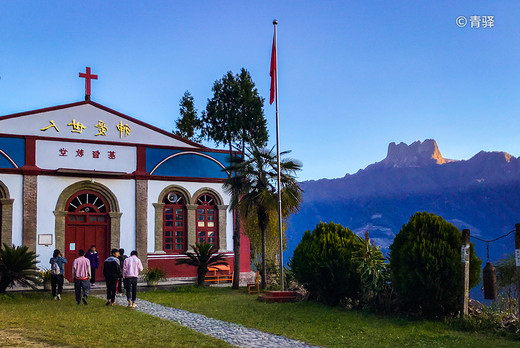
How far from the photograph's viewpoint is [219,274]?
68.0ft

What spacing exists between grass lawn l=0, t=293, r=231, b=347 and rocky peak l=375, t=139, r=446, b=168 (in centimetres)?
11148

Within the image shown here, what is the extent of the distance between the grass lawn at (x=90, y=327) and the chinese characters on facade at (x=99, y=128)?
696 centimetres

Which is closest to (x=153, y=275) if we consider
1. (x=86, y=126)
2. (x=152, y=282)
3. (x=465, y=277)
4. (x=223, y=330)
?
(x=152, y=282)

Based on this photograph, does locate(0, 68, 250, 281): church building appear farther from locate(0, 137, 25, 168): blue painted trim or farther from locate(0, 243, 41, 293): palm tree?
locate(0, 243, 41, 293): palm tree

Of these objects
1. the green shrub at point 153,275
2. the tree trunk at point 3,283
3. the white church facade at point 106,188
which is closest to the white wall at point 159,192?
the white church facade at point 106,188

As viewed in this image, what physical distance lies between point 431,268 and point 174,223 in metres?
11.8

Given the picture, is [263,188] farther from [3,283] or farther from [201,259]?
[3,283]

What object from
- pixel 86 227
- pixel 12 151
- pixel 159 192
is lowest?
pixel 86 227

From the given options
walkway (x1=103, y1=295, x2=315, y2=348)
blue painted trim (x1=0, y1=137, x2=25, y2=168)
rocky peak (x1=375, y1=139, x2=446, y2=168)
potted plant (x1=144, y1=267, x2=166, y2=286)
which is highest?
rocky peak (x1=375, y1=139, x2=446, y2=168)

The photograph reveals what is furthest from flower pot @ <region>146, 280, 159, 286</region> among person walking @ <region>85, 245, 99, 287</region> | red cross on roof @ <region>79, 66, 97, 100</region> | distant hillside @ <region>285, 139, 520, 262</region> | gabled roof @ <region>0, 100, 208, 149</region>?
distant hillside @ <region>285, 139, 520, 262</region>

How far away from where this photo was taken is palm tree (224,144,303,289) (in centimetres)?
1683

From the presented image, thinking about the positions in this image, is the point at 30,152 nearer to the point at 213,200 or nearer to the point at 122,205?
the point at 122,205

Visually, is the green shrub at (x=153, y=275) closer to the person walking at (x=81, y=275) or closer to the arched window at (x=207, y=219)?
the arched window at (x=207, y=219)

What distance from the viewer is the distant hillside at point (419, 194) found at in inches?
4021
